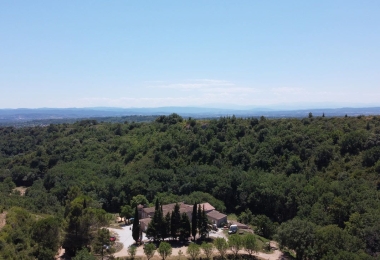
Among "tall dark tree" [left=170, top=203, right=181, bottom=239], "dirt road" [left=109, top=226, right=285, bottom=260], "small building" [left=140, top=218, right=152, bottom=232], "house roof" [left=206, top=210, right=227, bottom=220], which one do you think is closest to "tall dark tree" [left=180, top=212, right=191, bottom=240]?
"tall dark tree" [left=170, top=203, right=181, bottom=239]

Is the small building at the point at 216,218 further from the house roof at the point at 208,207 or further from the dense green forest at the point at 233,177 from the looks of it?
the dense green forest at the point at 233,177

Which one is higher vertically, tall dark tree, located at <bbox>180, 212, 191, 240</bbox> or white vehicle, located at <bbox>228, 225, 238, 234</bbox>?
tall dark tree, located at <bbox>180, 212, 191, 240</bbox>

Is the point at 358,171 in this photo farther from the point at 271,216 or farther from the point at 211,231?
the point at 211,231

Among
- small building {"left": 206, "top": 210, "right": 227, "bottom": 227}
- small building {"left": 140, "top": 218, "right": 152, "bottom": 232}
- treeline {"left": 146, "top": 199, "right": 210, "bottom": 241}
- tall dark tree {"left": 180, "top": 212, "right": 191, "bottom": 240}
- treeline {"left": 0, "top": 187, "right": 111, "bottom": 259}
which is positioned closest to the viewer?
treeline {"left": 0, "top": 187, "right": 111, "bottom": 259}

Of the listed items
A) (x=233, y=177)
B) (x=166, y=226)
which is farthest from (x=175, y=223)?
(x=233, y=177)

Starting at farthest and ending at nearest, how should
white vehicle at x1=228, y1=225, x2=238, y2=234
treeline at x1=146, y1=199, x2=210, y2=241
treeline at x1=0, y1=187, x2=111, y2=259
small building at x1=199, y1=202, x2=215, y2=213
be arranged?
small building at x1=199, y1=202, x2=215, y2=213 → white vehicle at x1=228, y1=225, x2=238, y2=234 → treeline at x1=146, y1=199, x2=210, y2=241 → treeline at x1=0, y1=187, x2=111, y2=259

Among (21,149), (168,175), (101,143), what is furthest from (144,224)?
(21,149)

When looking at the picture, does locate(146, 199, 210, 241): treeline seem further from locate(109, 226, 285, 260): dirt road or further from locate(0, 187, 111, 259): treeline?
locate(0, 187, 111, 259): treeline

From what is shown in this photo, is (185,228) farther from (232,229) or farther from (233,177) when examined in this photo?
(233,177)

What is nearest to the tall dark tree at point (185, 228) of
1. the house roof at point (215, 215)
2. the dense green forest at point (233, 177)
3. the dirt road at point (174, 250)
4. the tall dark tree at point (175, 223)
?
the tall dark tree at point (175, 223)
